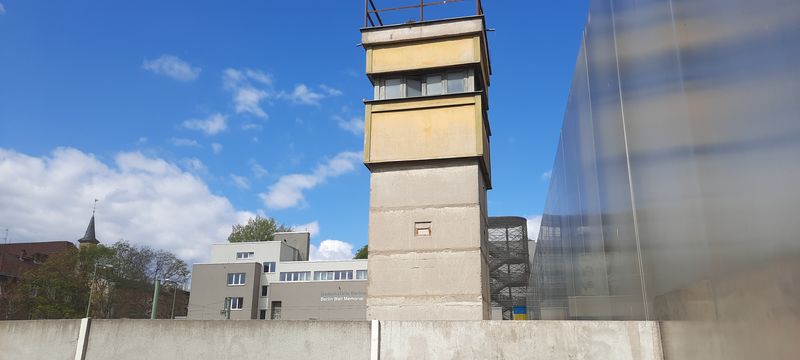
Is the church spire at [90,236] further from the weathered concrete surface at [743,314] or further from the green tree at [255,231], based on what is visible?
the weathered concrete surface at [743,314]

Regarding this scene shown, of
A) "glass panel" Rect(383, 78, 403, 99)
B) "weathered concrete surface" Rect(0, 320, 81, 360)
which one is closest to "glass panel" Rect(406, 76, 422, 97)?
"glass panel" Rect(383, 78, 403, 99)

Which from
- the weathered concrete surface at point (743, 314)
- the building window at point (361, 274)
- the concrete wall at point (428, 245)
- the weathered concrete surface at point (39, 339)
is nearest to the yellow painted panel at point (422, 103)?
the concrete wall at point (428, 245)

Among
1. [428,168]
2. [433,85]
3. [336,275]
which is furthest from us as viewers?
[336,275]

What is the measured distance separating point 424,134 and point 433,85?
5.31 feet

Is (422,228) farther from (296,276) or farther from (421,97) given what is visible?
(296,276)

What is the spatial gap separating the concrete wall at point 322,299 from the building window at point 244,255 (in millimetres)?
5560

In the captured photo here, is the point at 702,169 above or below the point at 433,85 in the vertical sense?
below

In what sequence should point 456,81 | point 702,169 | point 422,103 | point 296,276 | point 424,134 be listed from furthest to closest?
point 296,276 → point 456,81 → point 422,103 → point 424,134 → point 702,169

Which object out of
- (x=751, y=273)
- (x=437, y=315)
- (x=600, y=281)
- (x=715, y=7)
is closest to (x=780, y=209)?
(x=751, y=273)

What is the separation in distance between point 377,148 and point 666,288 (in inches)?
416

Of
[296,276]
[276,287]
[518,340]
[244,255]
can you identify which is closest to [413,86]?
[518,340]

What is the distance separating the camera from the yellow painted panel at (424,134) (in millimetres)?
14391

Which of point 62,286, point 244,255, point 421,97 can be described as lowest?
point 62,286

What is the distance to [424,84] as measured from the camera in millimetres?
15539
